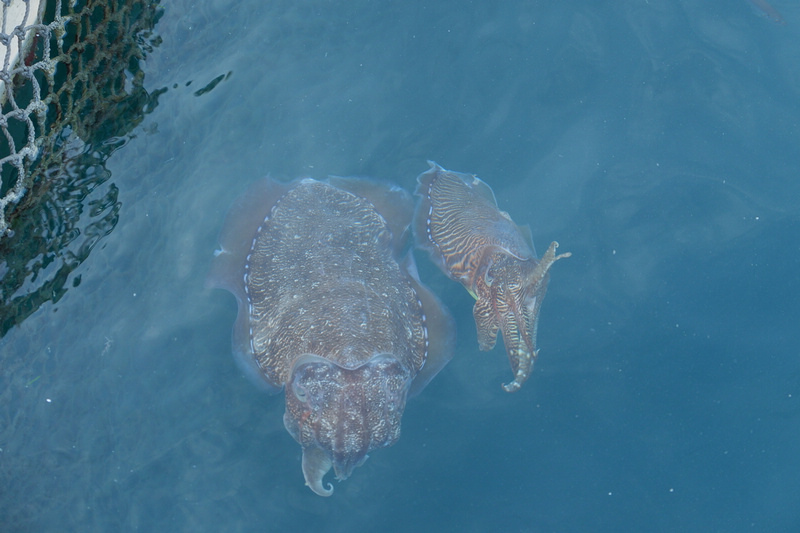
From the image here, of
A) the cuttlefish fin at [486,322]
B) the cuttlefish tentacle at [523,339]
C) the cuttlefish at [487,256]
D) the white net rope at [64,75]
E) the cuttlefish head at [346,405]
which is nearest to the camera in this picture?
the cuttlefish head at [346,405]

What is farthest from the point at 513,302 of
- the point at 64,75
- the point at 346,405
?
the point at 64,75

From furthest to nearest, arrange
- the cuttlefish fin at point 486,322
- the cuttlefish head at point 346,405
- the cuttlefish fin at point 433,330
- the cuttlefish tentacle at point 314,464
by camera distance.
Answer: the cuttlefish fin at point 433,330 < the cuttlefish fin at point 486,322 < the cuttlefish tentacle at point 314,464 < the cuttlefish head at point 346,405

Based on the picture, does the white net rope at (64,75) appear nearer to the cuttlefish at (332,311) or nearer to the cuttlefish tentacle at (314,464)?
the cuttlefish at (332,311)

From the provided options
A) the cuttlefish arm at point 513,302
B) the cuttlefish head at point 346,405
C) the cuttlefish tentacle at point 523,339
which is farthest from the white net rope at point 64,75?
the cuttlefish tentacle at point 523,339

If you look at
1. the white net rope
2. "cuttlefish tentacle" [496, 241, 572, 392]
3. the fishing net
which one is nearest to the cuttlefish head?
"cuttlefish tentacle" [496, 241, 572, 392]

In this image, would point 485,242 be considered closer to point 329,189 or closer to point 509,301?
point 509,301

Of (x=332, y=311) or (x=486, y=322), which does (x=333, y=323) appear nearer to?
(x=332, y=311)

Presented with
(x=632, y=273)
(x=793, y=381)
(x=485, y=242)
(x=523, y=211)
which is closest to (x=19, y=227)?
(x=485, y=242)

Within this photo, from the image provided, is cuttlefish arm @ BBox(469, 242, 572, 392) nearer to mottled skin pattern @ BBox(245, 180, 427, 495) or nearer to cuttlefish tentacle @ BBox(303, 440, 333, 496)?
mottled skin pattern @ BBox(245, 180, 427, 495)
